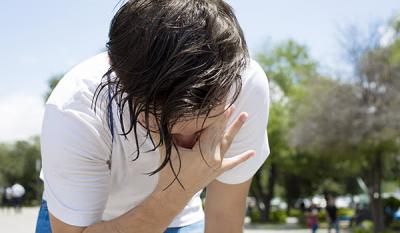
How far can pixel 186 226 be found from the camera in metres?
2.63

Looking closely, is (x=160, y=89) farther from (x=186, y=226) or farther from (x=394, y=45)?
(x=394, y=45)

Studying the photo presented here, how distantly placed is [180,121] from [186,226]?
3.21ft

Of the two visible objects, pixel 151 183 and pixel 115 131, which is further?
pixel 151 183

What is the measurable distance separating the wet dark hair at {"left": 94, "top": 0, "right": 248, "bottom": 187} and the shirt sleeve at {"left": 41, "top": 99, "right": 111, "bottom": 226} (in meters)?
0.20

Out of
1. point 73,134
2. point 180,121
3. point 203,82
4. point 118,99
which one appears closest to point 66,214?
point 73,134

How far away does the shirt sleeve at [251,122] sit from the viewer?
90.2 inches

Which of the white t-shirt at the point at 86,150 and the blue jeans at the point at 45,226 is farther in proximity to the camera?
the blue jeans at the point at 45,226

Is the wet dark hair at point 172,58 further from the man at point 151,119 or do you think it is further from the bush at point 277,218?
the bush at point 277,218

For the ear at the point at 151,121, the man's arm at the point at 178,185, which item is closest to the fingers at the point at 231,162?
the man's arm at the point at 178,185

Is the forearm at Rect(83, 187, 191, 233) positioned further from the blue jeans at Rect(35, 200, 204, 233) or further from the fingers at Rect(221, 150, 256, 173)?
the blue jeans at Rect(35, 200, 204, 233)

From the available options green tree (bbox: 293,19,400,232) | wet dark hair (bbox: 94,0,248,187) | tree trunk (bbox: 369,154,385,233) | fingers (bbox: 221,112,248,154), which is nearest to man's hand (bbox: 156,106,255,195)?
fingers (bbox: 221,112,248,154)

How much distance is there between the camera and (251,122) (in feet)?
7.84

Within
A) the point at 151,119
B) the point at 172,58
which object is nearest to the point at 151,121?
the point at 151,119

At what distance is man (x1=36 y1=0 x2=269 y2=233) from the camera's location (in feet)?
5.64
